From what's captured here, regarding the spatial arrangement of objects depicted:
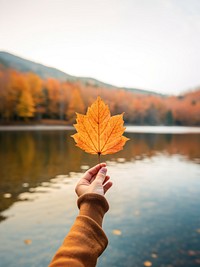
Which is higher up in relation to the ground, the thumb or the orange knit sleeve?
the thumb

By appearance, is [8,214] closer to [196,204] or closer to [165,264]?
[165,264]

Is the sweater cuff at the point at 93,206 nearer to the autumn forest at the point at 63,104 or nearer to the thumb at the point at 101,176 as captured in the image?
the thumb at the point at 101,176

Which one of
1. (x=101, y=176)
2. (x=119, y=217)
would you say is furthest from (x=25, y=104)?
(x=101, y=176)

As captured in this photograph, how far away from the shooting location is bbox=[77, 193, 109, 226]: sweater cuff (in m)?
1.12

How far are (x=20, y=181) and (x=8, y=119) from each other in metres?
49.8

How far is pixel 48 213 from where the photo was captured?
668 cm

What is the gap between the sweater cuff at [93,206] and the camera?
3.67 feet

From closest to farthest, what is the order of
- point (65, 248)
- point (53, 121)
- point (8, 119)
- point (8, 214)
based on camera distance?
1. point (65, 248)
2. point (8, 214)
3. point (8, 119)
4. point (53, 121)

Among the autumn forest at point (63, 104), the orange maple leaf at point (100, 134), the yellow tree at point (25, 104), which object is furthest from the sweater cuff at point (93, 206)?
the yellow tree at point (25, 104)

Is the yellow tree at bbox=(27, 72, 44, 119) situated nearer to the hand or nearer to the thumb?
the hand

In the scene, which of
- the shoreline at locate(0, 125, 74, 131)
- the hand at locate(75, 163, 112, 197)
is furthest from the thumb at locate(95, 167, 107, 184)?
the shoreline at locate(0, 125, 74, 131)

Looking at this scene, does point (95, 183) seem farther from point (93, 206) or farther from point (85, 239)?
point (85, 239)

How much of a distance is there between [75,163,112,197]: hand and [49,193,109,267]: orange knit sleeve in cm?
4

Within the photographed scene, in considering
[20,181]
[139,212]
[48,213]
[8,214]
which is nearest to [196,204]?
[139,212]
